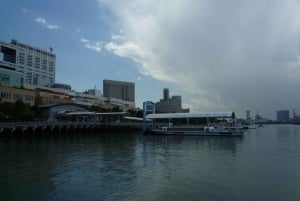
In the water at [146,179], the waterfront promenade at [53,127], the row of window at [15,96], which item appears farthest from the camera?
the row of window at [15,96]

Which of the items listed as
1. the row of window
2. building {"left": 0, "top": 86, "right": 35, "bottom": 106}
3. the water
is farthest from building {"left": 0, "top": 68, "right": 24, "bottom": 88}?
the water

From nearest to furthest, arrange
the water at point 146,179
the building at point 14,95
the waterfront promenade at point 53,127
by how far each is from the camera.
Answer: the water at point 146,179 < the waterfront promenade at point 53,127 < the building at point 14,95

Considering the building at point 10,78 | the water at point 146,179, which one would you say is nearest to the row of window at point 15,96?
the building at point 10,78

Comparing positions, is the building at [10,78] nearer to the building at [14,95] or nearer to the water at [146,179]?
the building at [14,95]

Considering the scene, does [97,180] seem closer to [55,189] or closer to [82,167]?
[55,189]

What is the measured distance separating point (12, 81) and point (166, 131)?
58.2 metres

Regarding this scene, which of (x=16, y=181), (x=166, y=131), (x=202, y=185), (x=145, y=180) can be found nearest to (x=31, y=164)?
(x=16, y=181)

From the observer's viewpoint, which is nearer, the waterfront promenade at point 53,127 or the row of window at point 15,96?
the waterfront promenade at point 53,127

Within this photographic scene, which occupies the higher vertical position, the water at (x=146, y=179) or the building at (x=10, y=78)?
the building at (x=10, y=78)

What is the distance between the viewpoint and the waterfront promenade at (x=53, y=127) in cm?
7392

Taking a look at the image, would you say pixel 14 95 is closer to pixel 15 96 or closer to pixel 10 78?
pixel 15 96

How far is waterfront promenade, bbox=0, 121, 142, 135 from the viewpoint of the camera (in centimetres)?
7392

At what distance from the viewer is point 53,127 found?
85938mm

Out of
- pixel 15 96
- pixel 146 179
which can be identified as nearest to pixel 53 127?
pixel 15 96
